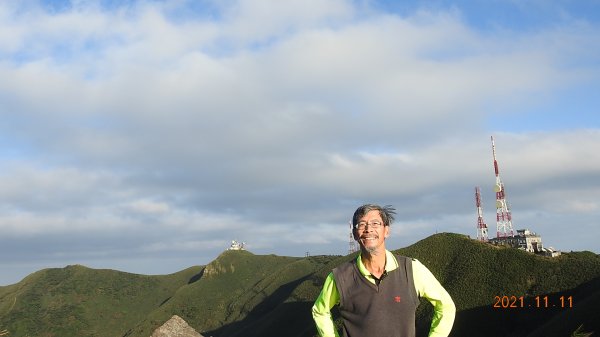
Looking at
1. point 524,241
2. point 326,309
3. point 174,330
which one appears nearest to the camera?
point 326,309

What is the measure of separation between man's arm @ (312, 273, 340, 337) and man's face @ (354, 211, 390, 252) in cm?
56

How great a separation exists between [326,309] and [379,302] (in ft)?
1.86

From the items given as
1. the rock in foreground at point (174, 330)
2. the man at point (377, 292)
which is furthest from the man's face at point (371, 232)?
the rock in foreground at point (174, 330)

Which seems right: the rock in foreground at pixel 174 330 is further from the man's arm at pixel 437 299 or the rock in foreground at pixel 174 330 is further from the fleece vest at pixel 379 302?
the man's arm at pixel 437 299

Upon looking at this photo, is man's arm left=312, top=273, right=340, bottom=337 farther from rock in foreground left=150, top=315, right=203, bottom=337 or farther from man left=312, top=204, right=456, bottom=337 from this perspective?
rock in foreground left=150, top=315, right=203, bottom=337

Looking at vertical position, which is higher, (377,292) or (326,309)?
(377,292)

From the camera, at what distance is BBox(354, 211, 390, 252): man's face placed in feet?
17.7

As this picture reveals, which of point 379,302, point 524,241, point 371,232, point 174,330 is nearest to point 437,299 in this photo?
point 379,302

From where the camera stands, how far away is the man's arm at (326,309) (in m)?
5.41

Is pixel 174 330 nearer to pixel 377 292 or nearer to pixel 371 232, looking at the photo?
pixel 377 292

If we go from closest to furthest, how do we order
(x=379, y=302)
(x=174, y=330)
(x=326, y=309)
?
(x=379, y=302) → (x=326, y=309) → (x=174, y=330)

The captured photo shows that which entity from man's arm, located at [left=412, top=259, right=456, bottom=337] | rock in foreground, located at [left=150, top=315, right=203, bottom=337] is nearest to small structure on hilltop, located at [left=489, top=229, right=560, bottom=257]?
rock in foreground, located at [left=150, top=315, right=203, bottom=337]

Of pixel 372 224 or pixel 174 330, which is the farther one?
pixel 174 330

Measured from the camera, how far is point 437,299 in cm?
543
